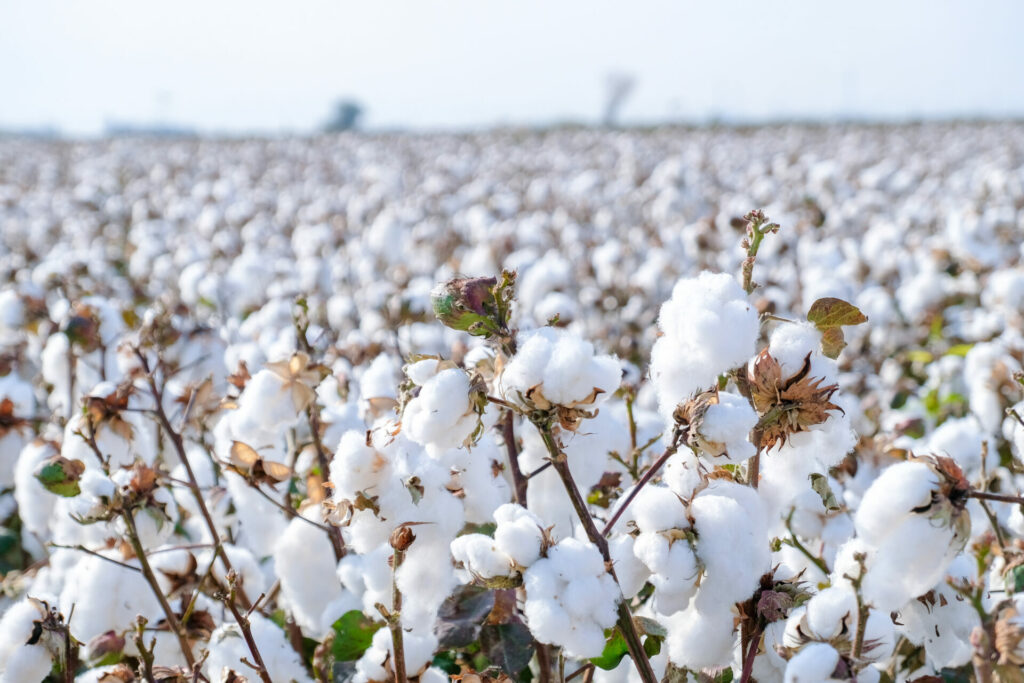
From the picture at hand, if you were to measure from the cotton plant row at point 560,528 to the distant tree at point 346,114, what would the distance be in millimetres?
33526

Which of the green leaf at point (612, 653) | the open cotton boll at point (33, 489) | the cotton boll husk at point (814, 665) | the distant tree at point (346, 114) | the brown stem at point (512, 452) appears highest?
the distant tree at point (346, 114)

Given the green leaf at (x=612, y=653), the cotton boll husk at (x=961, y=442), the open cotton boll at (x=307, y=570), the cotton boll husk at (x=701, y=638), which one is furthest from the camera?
the cotton boll husk at (x=961, y=442)

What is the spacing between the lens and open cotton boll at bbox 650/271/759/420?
95cm

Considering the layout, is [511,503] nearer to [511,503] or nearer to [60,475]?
[511,503]

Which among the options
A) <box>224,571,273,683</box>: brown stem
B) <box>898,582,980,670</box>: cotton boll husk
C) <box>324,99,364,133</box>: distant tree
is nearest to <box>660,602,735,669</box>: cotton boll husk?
<box>898,582,980,670</box>: cotton boll husk

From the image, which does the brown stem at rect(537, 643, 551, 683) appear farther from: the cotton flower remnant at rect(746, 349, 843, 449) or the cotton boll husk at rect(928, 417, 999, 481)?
the cotton boll husk at rect(928, 417, 999, 481)

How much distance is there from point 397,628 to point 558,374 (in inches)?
15.0

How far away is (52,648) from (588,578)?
79 cm

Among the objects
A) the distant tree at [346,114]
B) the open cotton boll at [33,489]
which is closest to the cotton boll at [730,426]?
the open cotton boll at [33,489]

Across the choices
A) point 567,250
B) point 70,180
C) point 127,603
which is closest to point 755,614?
point 127,603

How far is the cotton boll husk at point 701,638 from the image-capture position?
0.98 meters

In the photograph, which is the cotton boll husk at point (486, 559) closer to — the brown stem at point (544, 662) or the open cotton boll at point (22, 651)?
the brown stem at point (544, 662)

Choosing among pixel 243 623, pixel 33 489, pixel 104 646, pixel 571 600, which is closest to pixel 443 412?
pixel 571 600

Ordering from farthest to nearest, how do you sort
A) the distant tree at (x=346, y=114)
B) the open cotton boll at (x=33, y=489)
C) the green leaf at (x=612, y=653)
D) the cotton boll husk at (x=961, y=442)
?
the distant tree at (x=346, y=114)
the cotton boll husk at (x=961, y=442)
the open cotton boll at (x=33, y=489)
the green leaf at (x=612, y=653)
